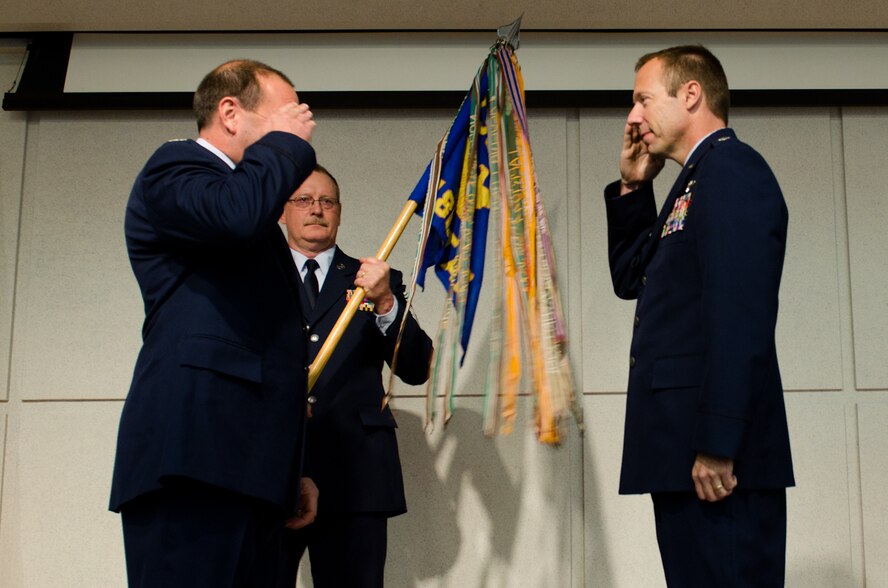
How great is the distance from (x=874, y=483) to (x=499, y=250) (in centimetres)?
184

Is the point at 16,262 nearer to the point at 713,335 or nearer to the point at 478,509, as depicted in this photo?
the point at 478,509

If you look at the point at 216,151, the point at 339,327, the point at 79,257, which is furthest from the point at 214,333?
Result: the point at 79,257

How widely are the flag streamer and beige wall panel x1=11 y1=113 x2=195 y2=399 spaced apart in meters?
1.42

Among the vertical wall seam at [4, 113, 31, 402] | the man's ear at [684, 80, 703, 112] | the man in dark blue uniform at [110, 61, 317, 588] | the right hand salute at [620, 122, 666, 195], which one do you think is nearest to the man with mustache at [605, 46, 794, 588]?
the man's ear at [684, 80, 703, 112]

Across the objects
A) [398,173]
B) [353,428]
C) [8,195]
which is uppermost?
[398,173]

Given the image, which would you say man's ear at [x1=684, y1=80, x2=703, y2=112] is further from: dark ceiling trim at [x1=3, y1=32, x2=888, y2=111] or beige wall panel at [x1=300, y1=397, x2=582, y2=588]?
beige wall panel at [x1=300, y1=397, x2=582, y2=588]

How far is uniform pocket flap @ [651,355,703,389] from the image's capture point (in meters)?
1.79

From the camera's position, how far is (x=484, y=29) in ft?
11.4

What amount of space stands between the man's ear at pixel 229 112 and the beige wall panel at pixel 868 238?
2.48 m

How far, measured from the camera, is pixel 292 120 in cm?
174

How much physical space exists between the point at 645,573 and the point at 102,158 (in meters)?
2.40

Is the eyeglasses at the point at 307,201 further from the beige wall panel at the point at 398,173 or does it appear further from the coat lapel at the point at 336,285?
the beige wall panel at the point at 398,173

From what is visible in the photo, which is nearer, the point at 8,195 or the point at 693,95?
the point at 693,95

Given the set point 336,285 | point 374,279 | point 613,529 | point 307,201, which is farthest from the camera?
point 613,529
